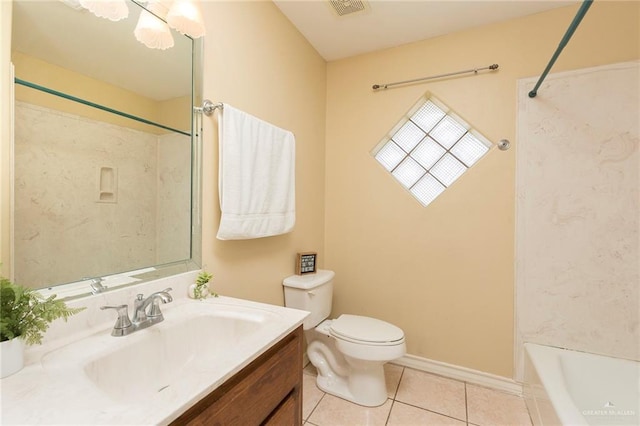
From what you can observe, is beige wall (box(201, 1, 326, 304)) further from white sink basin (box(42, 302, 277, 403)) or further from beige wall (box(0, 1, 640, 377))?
white sink basin (box(42, 302, 277, 403))

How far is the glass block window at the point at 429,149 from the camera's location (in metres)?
2.03

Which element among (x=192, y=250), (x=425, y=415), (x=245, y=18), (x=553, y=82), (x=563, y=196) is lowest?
(x=425, y=415)

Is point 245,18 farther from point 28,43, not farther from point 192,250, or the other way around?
point 192,250

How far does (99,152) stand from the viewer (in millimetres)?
942

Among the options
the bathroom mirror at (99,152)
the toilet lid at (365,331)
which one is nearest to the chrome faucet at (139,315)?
the bathroom mirror at (99,152)

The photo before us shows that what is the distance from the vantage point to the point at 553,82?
1.78 m

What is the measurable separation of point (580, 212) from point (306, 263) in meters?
1.74

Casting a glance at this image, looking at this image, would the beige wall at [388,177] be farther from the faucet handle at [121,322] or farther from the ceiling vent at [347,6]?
the faucet handle at [121,322]

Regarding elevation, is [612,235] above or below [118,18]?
below

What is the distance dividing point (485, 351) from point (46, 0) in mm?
2713

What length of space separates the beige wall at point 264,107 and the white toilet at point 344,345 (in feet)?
0.58

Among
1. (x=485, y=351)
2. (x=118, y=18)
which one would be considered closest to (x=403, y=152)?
(x=485, y=351)

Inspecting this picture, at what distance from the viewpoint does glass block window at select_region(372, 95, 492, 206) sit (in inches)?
80.0

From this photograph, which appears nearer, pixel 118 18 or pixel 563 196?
pixel 118 18
